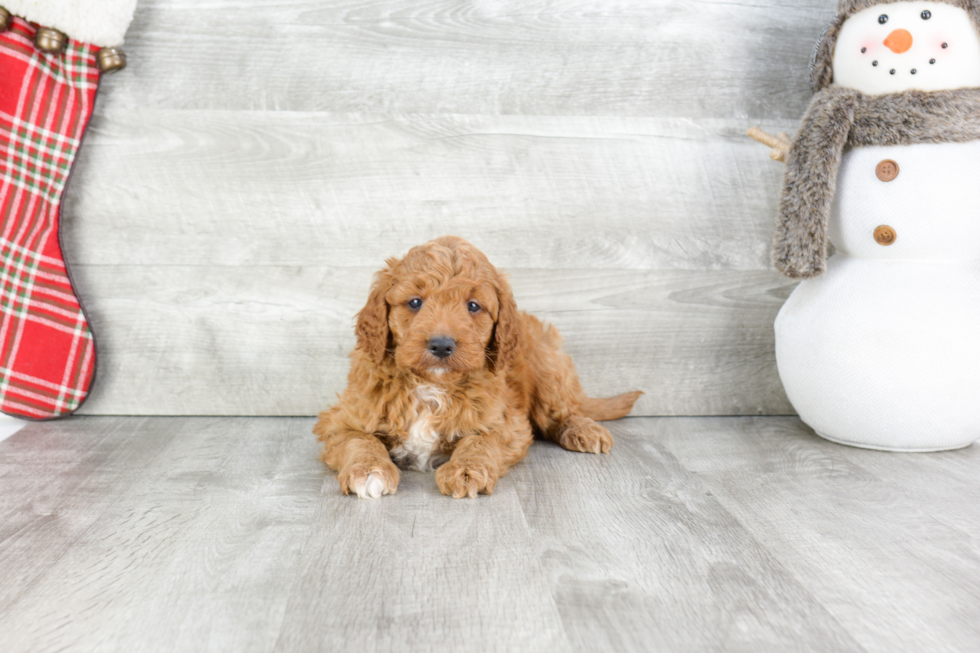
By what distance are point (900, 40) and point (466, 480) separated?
5.99 ft

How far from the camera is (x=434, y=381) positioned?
211cm

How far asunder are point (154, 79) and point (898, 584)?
2.66 metres

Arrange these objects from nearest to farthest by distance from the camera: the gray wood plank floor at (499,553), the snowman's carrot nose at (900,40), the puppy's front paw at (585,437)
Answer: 1. the gray wood plank floor at (499,553)
2. the snowman's carrot nose at (900,40)
3. the puppy's front paw at (585,437)

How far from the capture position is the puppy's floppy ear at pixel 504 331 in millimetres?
2168

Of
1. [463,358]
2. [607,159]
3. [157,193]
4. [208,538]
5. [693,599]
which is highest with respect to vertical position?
[607,159]

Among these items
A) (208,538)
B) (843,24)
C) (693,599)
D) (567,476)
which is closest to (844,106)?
(843,24)

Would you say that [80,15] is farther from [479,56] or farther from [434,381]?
[434,381]

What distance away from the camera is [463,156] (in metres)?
2.66

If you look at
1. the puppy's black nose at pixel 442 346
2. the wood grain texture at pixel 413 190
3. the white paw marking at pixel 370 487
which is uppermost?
the wood grain texture at pixel 413 190

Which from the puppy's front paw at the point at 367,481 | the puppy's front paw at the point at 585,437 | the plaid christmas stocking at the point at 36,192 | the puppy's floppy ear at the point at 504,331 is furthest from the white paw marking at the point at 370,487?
the plaid christmas stocking at the point at 36,192

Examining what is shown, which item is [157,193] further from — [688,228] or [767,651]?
[767,651]

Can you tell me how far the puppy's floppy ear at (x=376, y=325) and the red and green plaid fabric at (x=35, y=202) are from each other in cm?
118

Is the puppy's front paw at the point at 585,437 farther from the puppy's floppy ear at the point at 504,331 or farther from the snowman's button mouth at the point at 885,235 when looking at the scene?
the snowman's button mouth at the point at 885,235

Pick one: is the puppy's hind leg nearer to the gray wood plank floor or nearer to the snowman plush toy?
the gray wood plank floor
